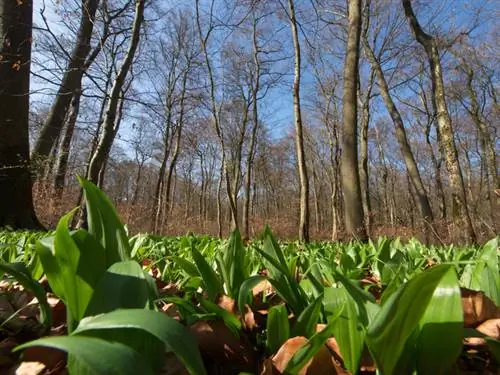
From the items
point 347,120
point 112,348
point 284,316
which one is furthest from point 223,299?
point 347,120

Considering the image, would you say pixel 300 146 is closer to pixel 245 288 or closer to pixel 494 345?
pixel 245 288

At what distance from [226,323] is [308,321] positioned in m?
0.16

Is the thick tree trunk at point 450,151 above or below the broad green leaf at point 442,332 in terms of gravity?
above

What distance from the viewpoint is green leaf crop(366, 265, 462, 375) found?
455 millimetres

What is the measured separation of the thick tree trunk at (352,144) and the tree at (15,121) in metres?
5.45

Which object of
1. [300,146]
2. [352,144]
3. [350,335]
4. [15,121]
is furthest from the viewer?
[300,146]

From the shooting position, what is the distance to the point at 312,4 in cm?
985

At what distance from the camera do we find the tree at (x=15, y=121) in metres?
6.07

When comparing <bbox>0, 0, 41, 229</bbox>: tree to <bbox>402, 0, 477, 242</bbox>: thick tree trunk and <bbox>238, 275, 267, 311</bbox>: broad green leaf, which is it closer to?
<bbox>238, 275, 267, 311</bbox>: broad green leaf

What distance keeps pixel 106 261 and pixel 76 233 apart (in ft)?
0.28

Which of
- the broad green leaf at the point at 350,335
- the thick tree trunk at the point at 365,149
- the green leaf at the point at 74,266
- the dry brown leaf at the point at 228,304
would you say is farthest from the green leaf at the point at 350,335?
the thick tree trunk at the point at 365,149

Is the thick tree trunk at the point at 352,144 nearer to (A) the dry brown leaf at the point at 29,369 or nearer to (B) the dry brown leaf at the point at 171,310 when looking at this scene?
(B) the dry brown leaf at the point at 171,310

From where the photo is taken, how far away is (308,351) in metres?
0.50

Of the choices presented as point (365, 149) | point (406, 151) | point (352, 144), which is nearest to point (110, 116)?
point (352, 144)
